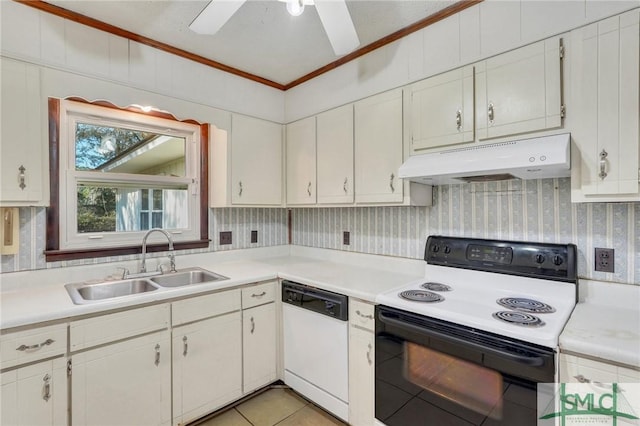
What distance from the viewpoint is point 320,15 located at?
1.38 meters

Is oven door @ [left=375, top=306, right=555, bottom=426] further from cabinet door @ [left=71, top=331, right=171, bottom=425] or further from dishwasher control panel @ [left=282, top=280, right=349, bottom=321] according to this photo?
cabinet door @ [left=71, top=331, right=171, bottom=425]

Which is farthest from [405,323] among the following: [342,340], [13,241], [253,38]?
[13,241]

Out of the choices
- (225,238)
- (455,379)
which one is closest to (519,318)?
(455,379)

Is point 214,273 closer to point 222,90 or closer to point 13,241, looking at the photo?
point 13,241

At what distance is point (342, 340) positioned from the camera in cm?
180

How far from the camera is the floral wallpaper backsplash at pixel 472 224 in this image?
1.43m

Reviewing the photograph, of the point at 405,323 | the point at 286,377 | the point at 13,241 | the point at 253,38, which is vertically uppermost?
the point at 253,38

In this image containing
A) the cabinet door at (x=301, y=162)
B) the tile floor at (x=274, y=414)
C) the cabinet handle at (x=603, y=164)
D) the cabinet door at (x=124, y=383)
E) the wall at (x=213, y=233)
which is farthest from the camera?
the cabinet door at (x=301, y=162)

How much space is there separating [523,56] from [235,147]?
190 cm

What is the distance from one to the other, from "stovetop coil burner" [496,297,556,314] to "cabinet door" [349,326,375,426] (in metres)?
0.68

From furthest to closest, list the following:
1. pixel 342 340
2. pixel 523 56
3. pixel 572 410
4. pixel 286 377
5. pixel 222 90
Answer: pixel 222 90
pixel 286 377
pixel 342 340
pixel 523 56
pixel 572 410

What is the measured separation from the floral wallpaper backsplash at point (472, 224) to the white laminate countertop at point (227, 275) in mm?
64

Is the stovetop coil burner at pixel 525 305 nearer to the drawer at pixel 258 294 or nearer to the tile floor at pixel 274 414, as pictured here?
the tile floor at pixel 274 414

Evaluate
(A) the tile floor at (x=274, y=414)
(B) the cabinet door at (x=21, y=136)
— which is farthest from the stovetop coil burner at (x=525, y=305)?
(B) the cabinet door at (x=21, y=136)
